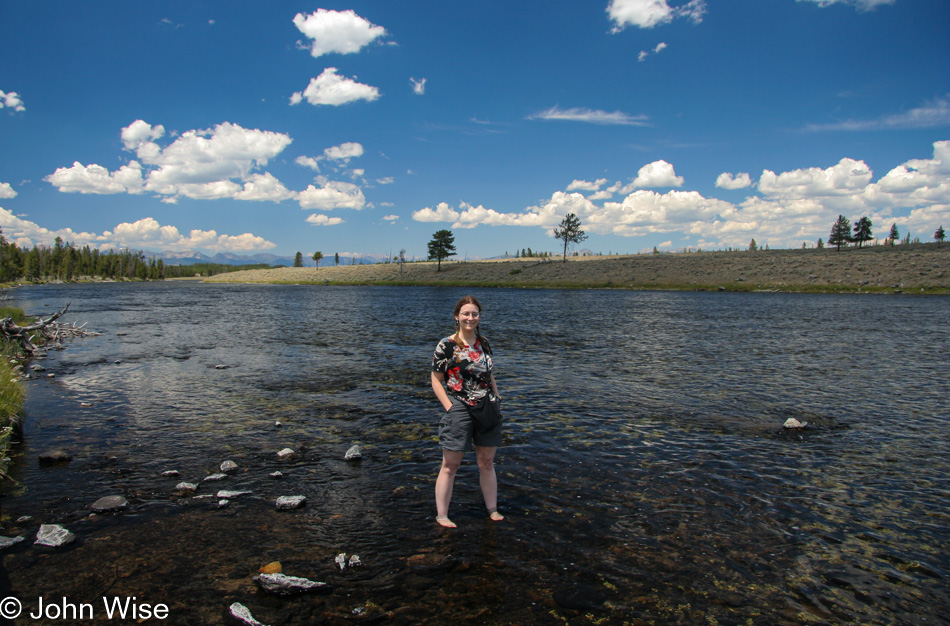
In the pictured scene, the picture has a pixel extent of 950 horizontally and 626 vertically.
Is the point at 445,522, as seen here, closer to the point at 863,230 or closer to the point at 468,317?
the point at 468,317

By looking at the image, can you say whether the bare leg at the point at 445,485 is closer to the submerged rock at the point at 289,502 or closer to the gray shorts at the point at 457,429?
the gray shorts at the point at 457,429

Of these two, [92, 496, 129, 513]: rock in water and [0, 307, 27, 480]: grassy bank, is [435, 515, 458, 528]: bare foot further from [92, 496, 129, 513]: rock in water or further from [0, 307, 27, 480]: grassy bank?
[0, 307, 27, 480]: grassy bank

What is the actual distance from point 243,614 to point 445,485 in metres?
3.10

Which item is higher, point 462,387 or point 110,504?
point 462,387

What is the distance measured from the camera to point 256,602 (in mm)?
5645

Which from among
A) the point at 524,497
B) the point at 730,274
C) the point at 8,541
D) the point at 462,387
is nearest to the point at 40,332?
the point at 8,541

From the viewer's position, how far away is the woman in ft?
23.6

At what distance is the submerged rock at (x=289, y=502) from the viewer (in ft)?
26.1

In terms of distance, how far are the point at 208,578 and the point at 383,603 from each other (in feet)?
7.65

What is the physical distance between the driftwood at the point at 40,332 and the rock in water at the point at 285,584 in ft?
80.9

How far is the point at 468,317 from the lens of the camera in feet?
23.5

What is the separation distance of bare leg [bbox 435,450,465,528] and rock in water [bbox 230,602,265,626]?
2.91 m

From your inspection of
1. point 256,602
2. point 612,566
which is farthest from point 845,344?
point 256,602

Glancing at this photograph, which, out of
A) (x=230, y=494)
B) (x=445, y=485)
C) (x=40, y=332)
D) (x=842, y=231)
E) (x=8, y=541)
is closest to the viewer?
(x=8, y=541)
